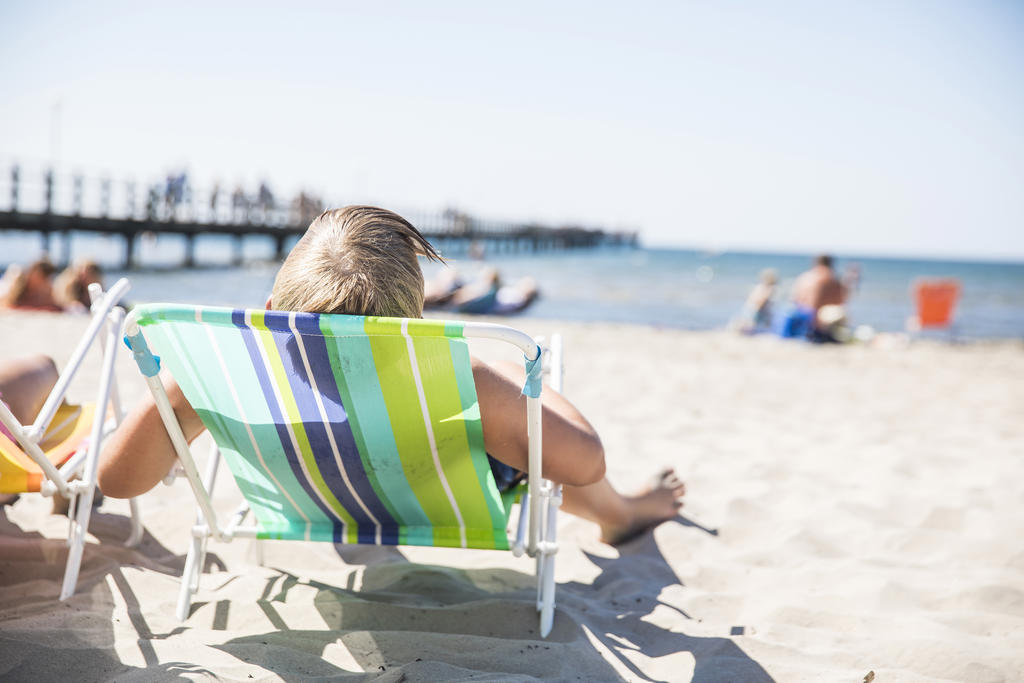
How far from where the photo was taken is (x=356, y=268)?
4.55ft

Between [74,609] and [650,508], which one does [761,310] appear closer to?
[650,508]

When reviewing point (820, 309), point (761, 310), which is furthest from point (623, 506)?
point (761, 310)

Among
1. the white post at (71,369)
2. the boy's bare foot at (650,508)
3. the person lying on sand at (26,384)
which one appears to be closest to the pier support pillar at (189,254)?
the person lying on sand at (26,384)

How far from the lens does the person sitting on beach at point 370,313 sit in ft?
4.55

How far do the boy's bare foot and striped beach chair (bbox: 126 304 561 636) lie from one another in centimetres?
70

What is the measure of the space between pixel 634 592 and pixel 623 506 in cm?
32

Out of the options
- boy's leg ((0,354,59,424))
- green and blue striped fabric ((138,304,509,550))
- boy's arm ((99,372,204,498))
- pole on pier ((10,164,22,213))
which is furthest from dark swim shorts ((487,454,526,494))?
pole on pier ((10,164,22,213))

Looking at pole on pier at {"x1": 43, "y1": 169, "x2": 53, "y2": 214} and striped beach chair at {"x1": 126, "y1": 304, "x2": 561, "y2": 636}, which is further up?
pole on pier at {"x1": 43, "y1": 169, "x2": 53, "y2": 214}

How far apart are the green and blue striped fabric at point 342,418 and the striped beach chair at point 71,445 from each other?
1.23 feet

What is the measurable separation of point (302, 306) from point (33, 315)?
7.32 meters

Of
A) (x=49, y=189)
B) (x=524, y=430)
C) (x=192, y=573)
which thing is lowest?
(x=192, y=573)

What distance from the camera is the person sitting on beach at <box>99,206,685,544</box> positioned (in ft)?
4.55

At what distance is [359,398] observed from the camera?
1386 mm

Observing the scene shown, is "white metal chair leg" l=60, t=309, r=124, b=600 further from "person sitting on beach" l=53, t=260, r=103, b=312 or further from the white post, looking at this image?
"person sitting on beach" l=53, t=260, r=103, b=312
